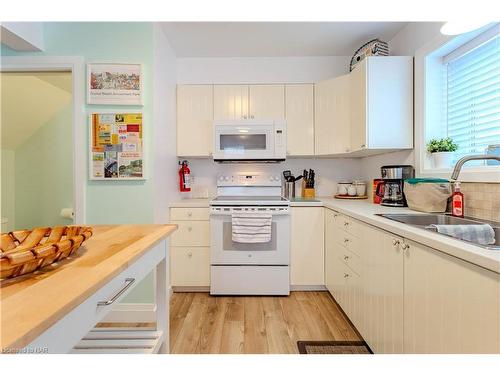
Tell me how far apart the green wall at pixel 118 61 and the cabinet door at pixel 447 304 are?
1.82 meters

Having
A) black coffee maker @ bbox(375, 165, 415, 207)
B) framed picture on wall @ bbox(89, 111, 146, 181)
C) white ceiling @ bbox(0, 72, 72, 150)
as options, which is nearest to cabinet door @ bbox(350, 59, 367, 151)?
black coffee maker @ bbox(375, 165, 415, 207)

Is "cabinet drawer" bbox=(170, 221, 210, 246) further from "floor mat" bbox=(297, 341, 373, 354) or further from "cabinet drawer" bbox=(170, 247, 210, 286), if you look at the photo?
"floor mat" bbox=(297, 341, 373, 354)

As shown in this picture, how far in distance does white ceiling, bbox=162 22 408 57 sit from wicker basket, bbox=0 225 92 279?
6.95 ft

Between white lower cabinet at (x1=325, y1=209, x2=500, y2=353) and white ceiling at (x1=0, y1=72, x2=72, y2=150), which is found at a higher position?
white ceiling at (x1=0, y1=72, x2=72, y2=150)

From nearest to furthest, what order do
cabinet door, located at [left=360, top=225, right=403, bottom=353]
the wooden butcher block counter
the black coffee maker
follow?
the wooden butcher block counter < cabinet door, located at [left=360, top=225, right=403, bottom=353] < the black coffee maker

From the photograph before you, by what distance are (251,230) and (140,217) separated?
Result: 950mm

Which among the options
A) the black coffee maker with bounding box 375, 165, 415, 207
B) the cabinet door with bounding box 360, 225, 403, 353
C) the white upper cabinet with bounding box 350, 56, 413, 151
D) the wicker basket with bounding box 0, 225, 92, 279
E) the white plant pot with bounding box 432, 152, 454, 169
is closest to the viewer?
the wicker basket with bounding box 0, 225, 92, 279

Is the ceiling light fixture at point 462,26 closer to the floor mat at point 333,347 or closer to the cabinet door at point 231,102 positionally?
the floor mat at point 333,347

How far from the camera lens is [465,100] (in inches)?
77.5

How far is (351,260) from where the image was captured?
2002 millimetres

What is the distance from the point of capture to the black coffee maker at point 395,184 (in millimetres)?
2188

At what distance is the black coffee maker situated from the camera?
7.18 feet

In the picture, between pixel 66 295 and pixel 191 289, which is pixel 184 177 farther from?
pixel 66 295

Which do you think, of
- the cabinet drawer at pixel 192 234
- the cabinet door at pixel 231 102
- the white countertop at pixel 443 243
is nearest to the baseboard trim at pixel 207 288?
the cabinet drawer at pixel 192 234
